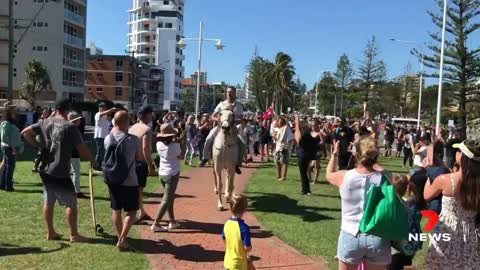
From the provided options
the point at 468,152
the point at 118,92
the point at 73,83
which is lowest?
the point at 468,152

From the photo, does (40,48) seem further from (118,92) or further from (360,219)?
(360,219)

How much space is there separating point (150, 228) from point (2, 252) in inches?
90.2

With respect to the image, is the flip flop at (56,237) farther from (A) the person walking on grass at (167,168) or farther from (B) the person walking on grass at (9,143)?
(B) the person walking on grass at (9,143)

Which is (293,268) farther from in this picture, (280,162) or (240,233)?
(280,162)

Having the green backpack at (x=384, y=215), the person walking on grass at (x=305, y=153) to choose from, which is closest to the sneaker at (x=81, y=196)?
the person walking on grass at (x=305, y=153)

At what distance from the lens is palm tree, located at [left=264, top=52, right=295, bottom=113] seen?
90.9 m

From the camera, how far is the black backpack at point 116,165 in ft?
22.8

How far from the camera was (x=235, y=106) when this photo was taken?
10297 mm

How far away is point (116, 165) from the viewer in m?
6.96

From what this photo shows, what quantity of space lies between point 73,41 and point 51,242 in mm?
66424

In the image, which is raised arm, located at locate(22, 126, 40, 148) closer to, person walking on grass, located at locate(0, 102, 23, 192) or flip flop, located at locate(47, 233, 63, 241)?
flip flop, located at locate(47, 233, 63, 241)

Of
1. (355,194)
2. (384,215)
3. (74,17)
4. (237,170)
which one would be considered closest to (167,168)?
(237,170)

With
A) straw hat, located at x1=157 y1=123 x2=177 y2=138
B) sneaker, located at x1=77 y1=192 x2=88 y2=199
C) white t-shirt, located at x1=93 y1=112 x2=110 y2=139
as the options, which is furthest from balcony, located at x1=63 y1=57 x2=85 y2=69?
straw hat, located at x1=157 y1=123 x2=177 y2=138

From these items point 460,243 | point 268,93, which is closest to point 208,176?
point 460,243
